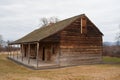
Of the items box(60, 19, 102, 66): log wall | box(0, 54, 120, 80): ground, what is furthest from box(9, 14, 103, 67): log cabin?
box(0, 54, 120, 80): ground

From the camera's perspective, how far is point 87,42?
2622 cm

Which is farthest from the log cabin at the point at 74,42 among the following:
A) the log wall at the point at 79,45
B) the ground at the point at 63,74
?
the ground at the point at 63,74

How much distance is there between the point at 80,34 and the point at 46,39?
4.51m

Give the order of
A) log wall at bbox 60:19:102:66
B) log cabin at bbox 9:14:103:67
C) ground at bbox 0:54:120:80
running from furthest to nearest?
log wall at bbox 60:19:102:66 < log cabin at bbox 9:14:103:67 < ground at bbox 0:54:120:80

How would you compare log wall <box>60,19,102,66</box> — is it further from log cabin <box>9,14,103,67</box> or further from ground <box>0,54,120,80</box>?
ground <box>0,54,120,80</box>

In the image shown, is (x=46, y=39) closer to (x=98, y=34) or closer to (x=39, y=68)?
(x=39, y=68)

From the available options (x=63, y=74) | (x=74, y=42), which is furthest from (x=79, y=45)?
(x=63, y=74)

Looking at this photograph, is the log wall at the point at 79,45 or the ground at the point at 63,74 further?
the log wall at the point at 79,45

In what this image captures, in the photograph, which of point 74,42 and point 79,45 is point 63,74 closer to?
point 74,42

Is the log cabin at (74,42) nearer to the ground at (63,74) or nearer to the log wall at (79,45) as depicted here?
the log wall at (79,45)

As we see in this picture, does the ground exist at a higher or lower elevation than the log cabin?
lower

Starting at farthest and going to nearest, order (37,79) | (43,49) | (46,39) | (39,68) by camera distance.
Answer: (43,49)
(46,39)
(39,68)
(37,79)

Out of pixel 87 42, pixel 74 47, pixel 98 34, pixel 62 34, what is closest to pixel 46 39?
pixel 62 34

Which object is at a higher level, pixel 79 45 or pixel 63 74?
pixel 79 45
